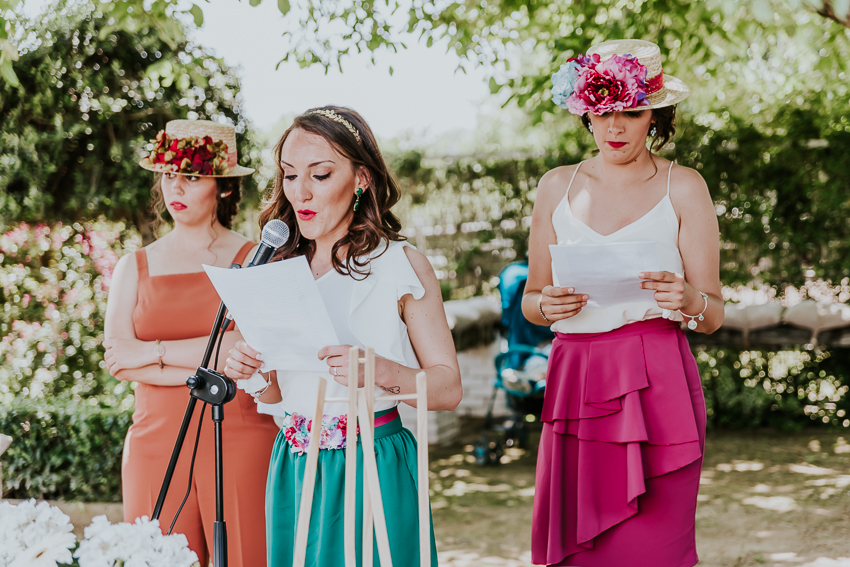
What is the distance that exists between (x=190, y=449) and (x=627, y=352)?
4.52ft

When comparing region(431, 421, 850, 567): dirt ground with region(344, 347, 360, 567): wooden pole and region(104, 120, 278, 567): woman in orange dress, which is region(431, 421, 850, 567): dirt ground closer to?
region(104, 120, 278, 567): woman in orange dress

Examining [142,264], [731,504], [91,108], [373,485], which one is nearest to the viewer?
[373,485]

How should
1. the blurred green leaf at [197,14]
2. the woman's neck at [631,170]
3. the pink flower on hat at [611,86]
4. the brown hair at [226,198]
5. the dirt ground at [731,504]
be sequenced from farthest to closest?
the dirt ground at [731,504], the blurred green leaf at [197,14], the brown hair at [226,198], the woman's neck at [631,170], the pink flower on hat at [611,86]

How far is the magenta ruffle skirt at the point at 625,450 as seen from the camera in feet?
7.14

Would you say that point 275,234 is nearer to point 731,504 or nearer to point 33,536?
point 33,536

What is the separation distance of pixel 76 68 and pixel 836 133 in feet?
18.6

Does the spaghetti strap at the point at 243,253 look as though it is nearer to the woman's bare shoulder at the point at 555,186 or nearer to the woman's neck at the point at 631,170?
the woman's bare shoulder at the point at 555,186

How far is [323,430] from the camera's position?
180cm

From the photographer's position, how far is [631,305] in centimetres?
221

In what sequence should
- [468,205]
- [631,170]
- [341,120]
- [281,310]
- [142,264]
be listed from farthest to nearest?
1. [468,205]
2. [142,264]
3. [631,170]
4. [341,120]
5. [281,310]

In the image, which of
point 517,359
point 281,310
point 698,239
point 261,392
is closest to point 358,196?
point 281,310

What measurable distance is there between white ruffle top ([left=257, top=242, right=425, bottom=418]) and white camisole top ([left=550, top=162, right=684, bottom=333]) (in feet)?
1.96

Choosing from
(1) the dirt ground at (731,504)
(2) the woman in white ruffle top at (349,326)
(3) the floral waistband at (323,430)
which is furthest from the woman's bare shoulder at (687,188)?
(1) the dirt ground at (731,504)

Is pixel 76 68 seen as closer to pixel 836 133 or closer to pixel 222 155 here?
pixel 222 155
